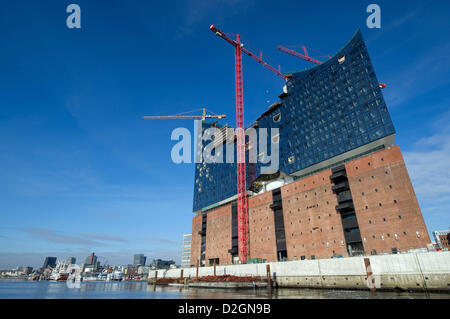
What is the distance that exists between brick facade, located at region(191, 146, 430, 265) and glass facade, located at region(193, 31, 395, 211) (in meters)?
7.99

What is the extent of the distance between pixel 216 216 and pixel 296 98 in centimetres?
5447

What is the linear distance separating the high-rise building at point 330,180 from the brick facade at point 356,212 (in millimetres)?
183

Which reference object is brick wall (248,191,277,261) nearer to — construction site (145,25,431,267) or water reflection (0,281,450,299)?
construction site (145,25,431,267)

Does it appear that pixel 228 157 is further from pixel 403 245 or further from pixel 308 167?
pixel 403 245

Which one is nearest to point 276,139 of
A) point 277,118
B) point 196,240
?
point 277,118

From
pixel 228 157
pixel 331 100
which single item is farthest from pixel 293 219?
pixel 228 157

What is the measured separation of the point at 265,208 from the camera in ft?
261

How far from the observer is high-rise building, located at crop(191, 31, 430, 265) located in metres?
50.3

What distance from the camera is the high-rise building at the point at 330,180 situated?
1982 inches

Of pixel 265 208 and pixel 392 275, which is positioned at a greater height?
pixel 265 208

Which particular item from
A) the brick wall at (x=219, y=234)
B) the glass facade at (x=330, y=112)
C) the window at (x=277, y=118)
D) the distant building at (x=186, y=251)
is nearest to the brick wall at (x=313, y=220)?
the glass facade at (x=330, y=112)

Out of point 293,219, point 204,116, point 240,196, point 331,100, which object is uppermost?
point 204,116

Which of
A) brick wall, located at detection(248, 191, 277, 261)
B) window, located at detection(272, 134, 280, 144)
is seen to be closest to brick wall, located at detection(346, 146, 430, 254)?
brick wall, located at detection(248, 191, 277, 261)

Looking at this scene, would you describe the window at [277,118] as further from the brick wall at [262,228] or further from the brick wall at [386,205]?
the brick wall at [386,205]
